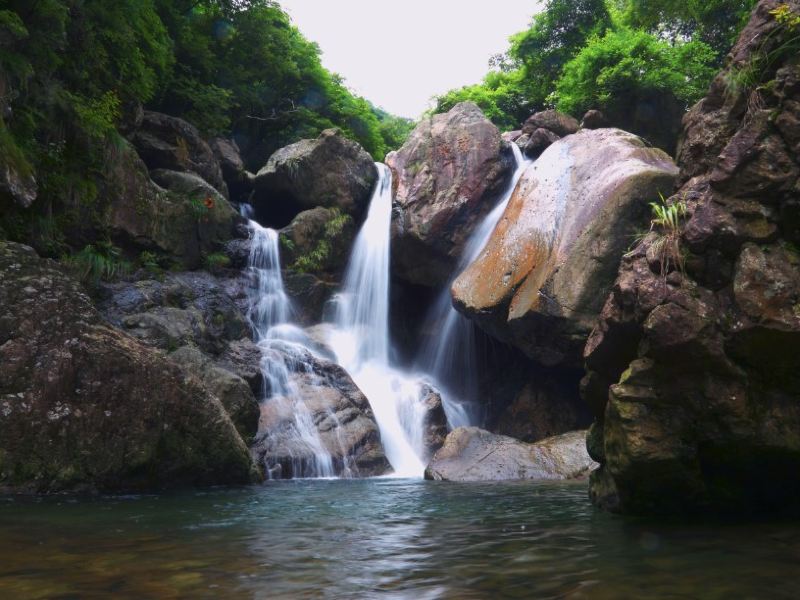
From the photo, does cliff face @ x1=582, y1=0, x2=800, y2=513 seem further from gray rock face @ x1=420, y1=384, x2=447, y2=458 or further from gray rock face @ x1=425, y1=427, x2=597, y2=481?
gray rock face @ x1=420, y1=384, x2=447, y2=458

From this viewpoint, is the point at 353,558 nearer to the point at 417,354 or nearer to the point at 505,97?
the point at 417,354

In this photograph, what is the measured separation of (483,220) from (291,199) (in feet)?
20.1

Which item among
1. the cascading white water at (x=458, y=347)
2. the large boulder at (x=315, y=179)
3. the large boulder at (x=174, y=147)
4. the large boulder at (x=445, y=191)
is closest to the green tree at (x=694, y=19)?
the large boulder at (x=445, y=191)

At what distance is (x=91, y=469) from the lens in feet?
24.8

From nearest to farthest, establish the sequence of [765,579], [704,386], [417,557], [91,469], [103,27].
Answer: [765,579]
[417,557]
[704,386]
[91,469]
[103,27]

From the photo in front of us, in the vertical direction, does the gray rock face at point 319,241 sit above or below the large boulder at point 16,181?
above

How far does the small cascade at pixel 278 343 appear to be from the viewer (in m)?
11.0

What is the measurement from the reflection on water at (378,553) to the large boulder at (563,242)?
5490 millimetres

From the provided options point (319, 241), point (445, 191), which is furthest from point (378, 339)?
point (445, 191)

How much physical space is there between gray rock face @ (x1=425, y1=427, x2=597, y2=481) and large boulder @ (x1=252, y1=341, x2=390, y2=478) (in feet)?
4.87

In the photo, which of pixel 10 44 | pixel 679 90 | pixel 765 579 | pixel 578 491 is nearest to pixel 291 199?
pixel 10 44

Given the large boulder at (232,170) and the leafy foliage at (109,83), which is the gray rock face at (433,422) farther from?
the large boulder at (232,170)

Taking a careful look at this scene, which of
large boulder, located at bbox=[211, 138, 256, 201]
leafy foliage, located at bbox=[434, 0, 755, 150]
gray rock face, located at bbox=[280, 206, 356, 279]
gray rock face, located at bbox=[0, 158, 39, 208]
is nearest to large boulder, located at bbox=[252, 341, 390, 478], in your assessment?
gray rock face, located at bbox=[280, 206, 356, 279]

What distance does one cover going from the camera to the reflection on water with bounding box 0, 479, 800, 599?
3.33 metres
